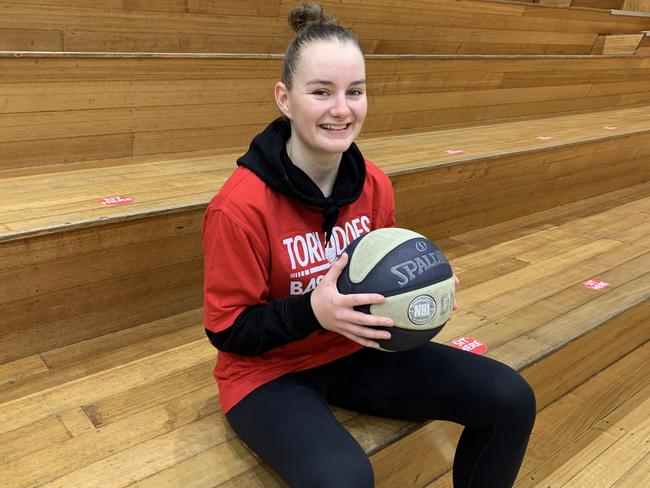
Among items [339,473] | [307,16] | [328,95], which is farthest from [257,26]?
[339,473]

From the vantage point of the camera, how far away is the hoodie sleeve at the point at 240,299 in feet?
3.07

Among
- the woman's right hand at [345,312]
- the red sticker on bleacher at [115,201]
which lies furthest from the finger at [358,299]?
the red sticker on bleacher at [115,201]

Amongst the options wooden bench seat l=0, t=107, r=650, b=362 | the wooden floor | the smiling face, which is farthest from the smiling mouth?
the wooden floor

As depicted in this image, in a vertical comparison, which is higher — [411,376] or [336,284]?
[336,284]

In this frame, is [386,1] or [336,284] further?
[386,1]

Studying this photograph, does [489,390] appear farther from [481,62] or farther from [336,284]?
[481,62]

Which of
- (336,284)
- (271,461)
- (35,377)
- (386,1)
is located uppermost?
(386,1)

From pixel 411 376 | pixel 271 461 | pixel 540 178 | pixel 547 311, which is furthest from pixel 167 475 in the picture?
pixel 540 178

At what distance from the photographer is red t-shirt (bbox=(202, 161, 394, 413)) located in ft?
3.14

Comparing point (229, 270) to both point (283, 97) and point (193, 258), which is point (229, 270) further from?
point (193, 258)

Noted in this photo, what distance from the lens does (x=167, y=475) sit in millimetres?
1032

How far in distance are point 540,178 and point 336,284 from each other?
6.33 feet

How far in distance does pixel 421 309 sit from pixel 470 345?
0.63 metres

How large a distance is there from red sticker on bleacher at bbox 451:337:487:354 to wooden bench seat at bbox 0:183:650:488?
2cm
